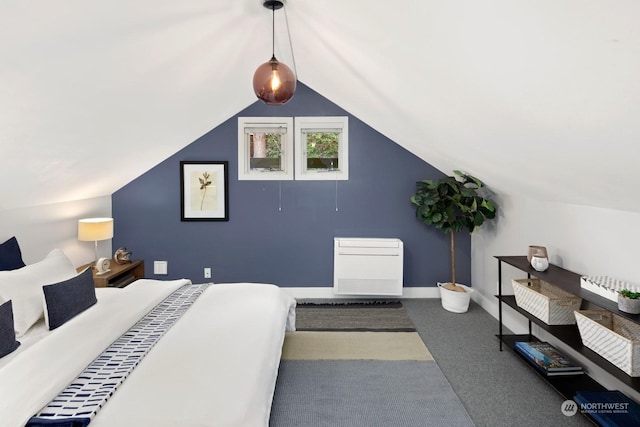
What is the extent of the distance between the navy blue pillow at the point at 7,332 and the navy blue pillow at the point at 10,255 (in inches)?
33.6

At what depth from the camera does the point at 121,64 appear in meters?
2.10

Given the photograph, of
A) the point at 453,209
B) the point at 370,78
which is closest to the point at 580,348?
the point at 453,209

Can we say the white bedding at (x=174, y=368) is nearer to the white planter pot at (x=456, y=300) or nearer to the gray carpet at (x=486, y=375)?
the gray carpet at (x=486, y=375)

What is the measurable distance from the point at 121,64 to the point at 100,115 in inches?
22.5

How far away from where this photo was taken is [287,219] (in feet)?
14.5

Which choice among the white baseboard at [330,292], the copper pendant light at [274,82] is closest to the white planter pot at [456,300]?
the white baseboard at [330,292]

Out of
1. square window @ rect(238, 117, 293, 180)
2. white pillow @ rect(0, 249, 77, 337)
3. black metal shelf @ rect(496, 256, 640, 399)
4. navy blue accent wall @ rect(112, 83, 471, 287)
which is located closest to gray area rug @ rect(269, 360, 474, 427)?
black metal shelf @ rect(496, 256, 640, 399)

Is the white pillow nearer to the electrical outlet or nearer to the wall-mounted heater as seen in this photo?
the electrical outlet

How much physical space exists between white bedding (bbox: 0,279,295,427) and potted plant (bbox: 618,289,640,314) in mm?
1826

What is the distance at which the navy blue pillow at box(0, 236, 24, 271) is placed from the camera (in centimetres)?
260

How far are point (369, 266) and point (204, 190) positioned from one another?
7.03 feet

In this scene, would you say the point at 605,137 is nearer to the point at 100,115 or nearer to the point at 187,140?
the point at 100,115

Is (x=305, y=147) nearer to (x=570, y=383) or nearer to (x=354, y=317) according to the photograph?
(x=354, y=317)

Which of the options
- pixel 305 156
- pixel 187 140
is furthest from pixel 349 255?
pixel 187 140
